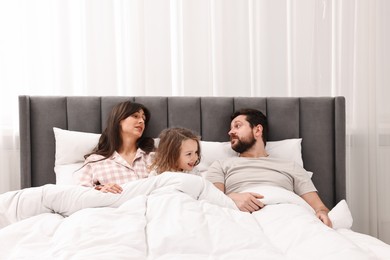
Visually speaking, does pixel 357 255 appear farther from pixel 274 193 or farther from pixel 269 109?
pixel 269 109

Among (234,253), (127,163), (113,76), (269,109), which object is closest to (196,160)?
(127,163)

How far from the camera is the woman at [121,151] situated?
2.63 m

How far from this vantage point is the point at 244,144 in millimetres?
2736

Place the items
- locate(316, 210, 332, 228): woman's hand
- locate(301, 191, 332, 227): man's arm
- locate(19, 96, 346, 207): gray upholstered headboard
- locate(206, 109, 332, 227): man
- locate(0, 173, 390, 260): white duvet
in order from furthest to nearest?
1. locate(19, 96, 346, 207): gray upholstered headboard
2. locate(206, 109, 332, 227): man
3. locate(301, 191, 332, 227): man's arm
4. locate(316, 210, 332, 228): woman's hand
5. locate(0, 173, 390, 260): white duvet

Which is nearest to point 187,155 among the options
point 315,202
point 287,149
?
point 287,149

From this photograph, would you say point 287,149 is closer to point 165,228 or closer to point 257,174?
point 257,174

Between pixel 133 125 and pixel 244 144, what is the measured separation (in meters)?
0.59

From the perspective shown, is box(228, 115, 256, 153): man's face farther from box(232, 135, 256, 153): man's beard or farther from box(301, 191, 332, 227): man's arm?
box(301, 191, 332, 227): man's arm

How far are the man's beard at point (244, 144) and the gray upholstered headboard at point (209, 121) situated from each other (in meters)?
0.14

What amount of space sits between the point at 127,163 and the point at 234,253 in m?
1.30

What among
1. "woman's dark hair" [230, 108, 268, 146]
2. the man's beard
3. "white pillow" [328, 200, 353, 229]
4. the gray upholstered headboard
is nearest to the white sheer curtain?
the gray upholstered headboard

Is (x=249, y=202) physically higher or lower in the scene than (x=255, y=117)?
lower

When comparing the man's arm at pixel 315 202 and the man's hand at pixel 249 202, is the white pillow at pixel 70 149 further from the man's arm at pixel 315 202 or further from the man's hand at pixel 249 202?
the man's arm at pixel 315 202

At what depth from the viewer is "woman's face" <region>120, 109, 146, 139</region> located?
2.73m
